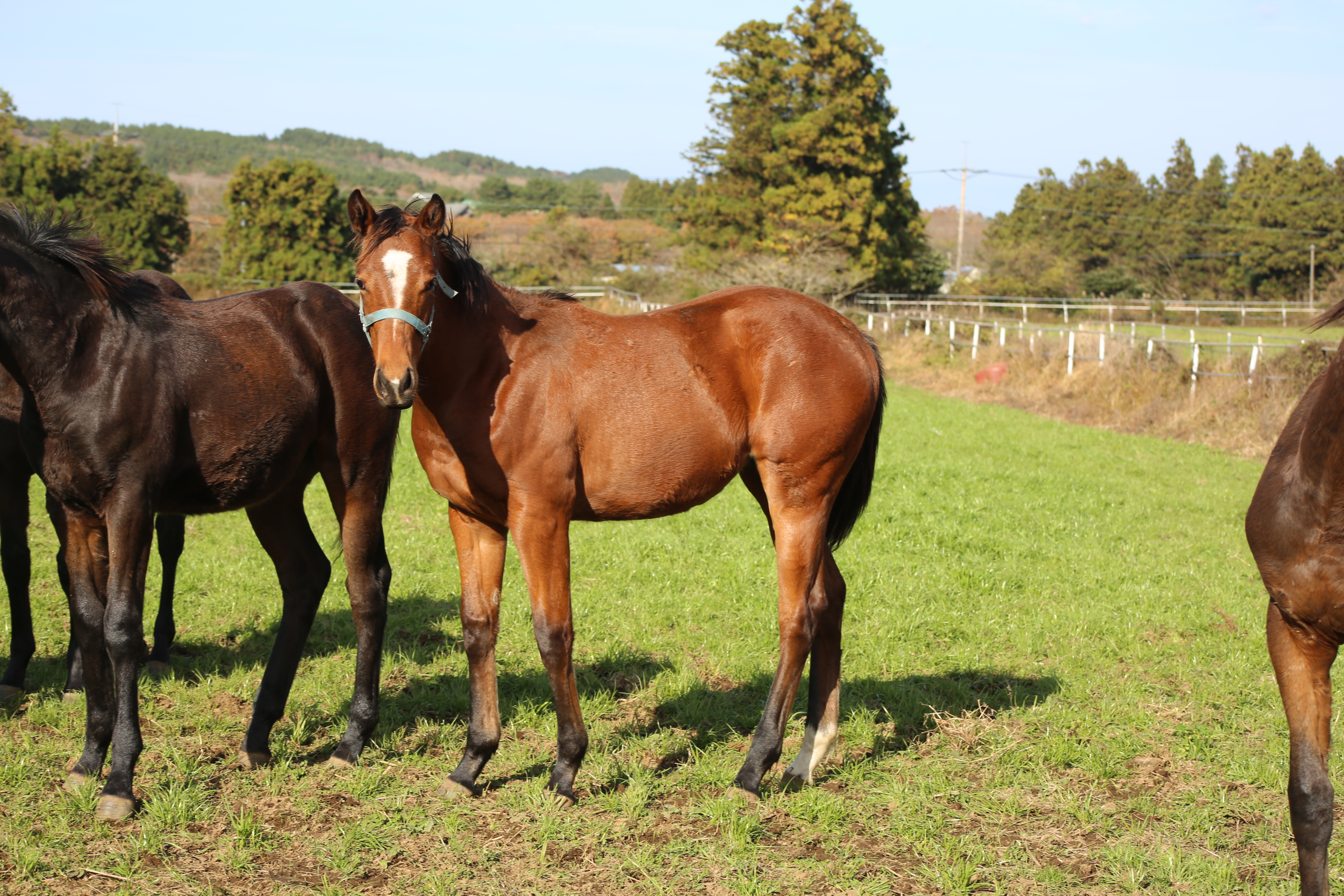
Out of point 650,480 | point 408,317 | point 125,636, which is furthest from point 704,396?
point 125,636

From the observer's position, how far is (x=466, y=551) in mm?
4125

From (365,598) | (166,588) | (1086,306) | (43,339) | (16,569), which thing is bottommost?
(166,588)

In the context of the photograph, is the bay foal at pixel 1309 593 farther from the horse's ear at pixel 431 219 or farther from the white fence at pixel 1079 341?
the white fence at pixel 1079 341

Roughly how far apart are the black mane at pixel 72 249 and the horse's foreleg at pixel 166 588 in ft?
5.72

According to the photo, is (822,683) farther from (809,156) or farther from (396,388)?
(809,156)

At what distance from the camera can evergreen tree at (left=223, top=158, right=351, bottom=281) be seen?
36.2 metres

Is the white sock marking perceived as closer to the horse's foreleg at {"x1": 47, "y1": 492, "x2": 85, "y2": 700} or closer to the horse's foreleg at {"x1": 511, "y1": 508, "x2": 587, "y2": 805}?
the horse's foreleg at {"x1": 511, "y1": 508, "x2": 587, "y2": 805}

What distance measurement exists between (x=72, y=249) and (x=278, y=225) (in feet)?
118

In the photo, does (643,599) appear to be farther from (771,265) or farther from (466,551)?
(771,265)

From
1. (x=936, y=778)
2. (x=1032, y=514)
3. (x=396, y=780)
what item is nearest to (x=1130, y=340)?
(x=1032, y=514)

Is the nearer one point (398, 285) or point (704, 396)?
point (398, 285)

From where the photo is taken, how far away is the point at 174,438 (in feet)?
13.0

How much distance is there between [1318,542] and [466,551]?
3.13 metres

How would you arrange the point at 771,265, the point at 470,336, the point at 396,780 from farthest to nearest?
the point at 771,265, the point at 396,780, the point at 470,336
